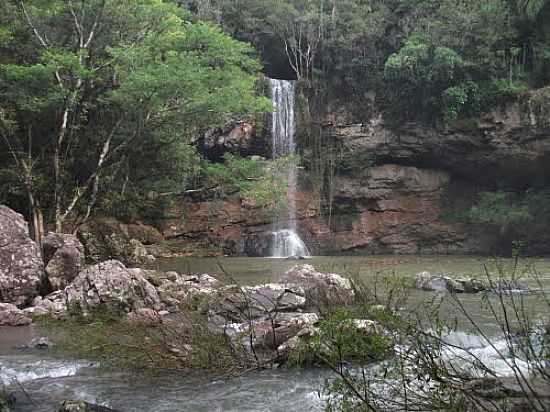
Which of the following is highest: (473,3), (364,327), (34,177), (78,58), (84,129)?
(473,3)

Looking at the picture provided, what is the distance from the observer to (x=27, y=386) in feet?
17.6

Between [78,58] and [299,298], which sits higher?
[78,58]

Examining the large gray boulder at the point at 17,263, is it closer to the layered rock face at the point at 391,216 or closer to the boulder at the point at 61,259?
the boulder at the point at 61,259

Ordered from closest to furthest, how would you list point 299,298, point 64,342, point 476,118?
point 64,342 → point 299,298 → point 476,118

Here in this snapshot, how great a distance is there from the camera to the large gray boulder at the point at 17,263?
10156mm

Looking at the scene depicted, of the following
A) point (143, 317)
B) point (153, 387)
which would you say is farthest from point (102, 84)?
point (153, 387)

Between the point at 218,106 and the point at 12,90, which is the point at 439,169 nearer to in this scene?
the point at 218,106

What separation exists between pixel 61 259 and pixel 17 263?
979 millimetres

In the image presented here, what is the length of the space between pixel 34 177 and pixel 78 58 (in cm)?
359

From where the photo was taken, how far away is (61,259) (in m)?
11.3

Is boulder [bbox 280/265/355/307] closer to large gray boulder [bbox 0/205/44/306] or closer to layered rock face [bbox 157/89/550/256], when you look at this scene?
large gray boulder [bbox 0/205/44/306]

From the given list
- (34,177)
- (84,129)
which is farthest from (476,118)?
(34,177)

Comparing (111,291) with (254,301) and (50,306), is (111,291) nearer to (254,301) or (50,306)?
(50,306)

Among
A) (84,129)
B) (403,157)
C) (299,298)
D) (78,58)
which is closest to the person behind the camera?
(299,298)
